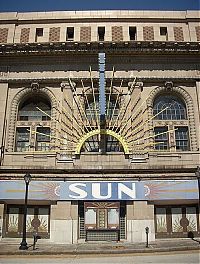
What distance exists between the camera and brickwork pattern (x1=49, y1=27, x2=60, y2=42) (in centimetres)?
2877

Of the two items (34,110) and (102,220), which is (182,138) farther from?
(34,110)

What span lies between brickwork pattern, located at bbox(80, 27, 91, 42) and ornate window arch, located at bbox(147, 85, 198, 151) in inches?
339

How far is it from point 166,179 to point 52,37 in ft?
58.3

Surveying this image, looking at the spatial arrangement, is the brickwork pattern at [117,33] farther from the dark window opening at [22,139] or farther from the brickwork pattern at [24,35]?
the dark window opening at [22,139]

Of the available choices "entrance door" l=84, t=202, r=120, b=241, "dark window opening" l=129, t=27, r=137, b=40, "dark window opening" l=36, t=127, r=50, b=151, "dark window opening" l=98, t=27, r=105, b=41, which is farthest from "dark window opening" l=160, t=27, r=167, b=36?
"entrance door" l=84, t=202, r=120, b=241

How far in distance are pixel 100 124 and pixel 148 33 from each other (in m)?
11.2

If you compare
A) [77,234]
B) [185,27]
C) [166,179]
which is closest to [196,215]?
[166,179]

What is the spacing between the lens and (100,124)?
2523 cm

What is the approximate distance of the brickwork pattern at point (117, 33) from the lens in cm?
2869

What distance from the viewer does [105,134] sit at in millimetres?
25422

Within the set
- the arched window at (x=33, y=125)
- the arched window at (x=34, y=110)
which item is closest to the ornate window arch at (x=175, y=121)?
the arched window at (x=33, y=125)

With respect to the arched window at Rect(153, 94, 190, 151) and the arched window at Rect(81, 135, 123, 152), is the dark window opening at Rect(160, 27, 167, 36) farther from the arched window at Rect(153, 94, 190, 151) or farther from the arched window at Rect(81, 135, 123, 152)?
the arched window at Rect(81, 135, 123, 152)

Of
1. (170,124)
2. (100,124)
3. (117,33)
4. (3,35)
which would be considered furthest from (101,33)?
(170,124)

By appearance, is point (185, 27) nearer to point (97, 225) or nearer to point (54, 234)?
point (97, 225)
